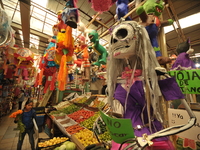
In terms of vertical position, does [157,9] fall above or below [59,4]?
below

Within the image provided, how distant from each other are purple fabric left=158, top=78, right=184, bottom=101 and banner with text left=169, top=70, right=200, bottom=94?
48cm

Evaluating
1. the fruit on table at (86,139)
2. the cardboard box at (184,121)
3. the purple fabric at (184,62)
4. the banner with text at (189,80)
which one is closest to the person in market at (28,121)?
the fruit on table at (86,139)

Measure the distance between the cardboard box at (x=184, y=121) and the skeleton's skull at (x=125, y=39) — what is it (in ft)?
3.00

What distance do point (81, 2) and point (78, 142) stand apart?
12.3 feet

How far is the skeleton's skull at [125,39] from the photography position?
73cm

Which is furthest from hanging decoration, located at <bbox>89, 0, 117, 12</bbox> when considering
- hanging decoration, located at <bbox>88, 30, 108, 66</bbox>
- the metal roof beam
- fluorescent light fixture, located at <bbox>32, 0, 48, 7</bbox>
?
fluorescent light fixture, located at <bbox>32, 0, 48, 7</bbox>

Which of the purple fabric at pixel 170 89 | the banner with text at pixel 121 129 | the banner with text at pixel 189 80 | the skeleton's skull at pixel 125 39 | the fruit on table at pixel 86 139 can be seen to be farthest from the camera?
the fruit on table at pixel 86 139

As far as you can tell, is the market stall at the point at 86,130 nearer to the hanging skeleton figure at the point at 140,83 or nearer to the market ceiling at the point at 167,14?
the hanging skeleton figure at the point at 140,83

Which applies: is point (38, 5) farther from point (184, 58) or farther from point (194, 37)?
point (194, 37)

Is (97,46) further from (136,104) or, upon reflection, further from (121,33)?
(136,104)

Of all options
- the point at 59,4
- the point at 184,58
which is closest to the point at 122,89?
the point at 184,58

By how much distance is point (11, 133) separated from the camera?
367cm

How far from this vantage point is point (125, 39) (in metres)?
0.73

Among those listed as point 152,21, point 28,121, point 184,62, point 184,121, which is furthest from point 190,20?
point 28,121
